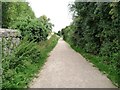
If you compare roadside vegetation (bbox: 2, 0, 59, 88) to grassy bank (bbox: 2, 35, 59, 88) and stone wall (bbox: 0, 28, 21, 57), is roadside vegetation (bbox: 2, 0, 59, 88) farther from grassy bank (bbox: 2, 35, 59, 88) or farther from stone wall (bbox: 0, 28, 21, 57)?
stone wall (bbox: 0, 28, 21, 57)

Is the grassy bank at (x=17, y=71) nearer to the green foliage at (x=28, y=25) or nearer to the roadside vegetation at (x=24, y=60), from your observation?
the roadside vegetation at (x=24, y=60)

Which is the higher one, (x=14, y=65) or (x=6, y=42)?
(x=6, y=42)

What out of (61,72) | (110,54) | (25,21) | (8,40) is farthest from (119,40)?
(25,21)

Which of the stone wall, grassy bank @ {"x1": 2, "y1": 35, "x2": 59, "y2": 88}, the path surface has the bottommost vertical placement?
the path surface

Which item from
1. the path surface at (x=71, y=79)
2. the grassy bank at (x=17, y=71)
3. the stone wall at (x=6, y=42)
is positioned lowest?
the path surface at (x=71, y=79)

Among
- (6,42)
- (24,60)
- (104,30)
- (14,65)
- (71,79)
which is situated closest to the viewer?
(71,79)

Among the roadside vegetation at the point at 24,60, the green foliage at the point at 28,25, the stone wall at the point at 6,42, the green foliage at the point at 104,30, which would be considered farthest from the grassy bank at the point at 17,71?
Answer: the green foliage at the point at 28,25

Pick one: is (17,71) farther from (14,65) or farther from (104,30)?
(104,30)

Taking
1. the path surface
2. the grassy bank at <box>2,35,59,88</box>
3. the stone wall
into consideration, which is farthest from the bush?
the path surface

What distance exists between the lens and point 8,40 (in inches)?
400

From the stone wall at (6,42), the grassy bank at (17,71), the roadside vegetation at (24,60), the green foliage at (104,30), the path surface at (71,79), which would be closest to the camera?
the grassy bank at (17,71)

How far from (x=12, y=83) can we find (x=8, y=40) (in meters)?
2.95

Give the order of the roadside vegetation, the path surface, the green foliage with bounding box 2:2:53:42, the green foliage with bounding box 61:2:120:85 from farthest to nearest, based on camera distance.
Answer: the green foliage with bounding box 2:2:53:42 → the green foliage with bounding box 61:2:120:85 → the path surface → the roadside vegetation

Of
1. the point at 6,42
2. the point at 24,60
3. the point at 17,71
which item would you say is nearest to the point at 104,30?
the point at 24,60
